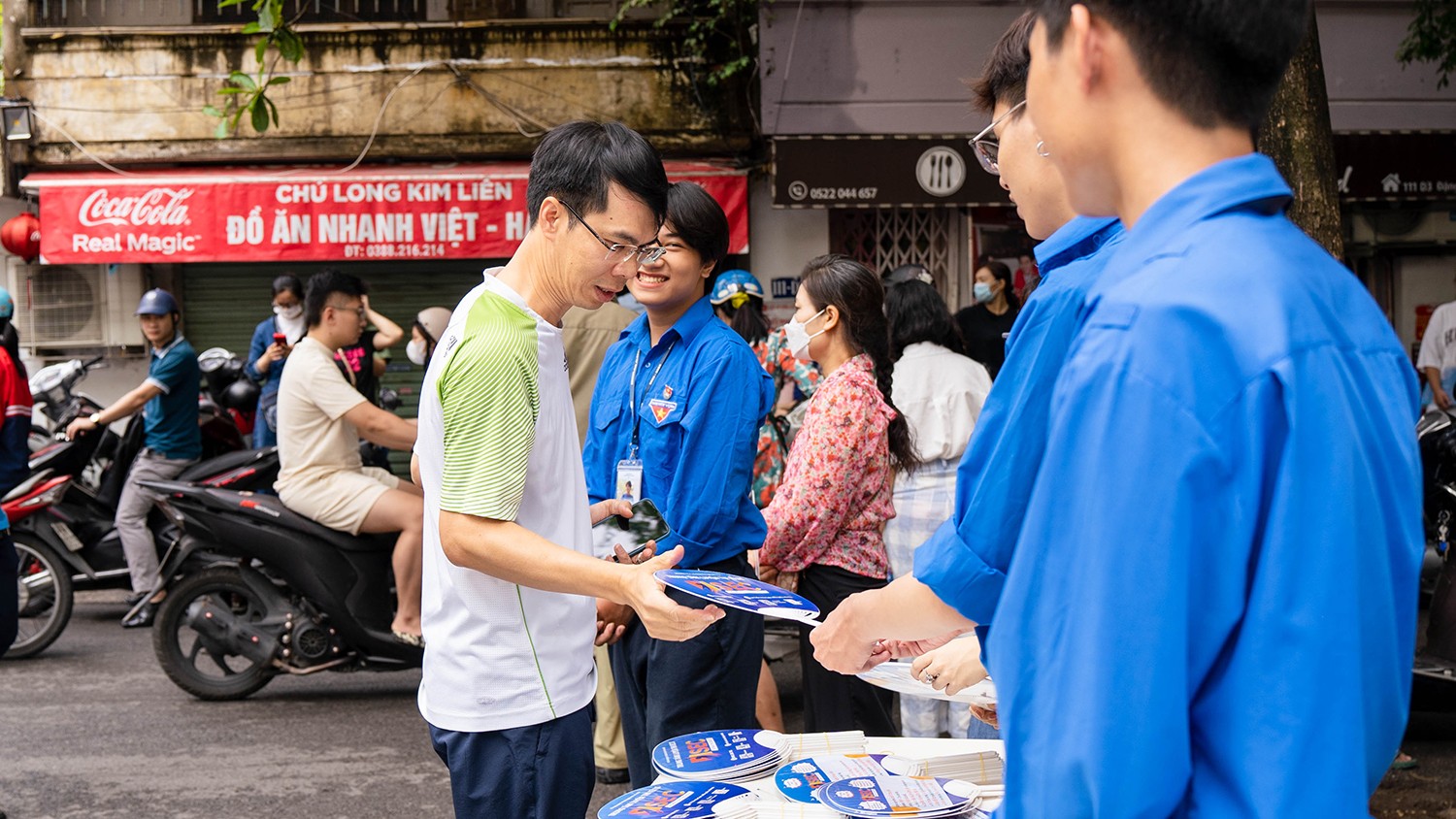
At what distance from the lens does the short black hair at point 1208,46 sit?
115 centimetres

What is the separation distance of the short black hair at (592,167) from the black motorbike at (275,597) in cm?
407

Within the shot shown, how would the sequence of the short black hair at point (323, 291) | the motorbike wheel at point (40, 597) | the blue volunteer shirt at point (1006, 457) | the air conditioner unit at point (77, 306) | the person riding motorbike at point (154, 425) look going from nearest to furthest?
the blue volunteer shirt at point (1006, 457), the short black hair at point (323, 291), the motorbike wheel at point (40, 597), the person riding motorbike at point (154, 425), the air conditioner unit at point (77, 306)

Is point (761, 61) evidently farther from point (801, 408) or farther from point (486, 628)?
point (486, 628)

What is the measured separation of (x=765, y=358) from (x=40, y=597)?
413cm

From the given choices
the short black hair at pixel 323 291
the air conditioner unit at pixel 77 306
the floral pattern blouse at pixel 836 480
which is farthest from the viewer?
the air conditioner unit at pixel 77 306

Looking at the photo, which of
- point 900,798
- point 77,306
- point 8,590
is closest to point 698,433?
point 900,798

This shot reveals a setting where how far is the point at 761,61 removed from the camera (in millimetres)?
10938

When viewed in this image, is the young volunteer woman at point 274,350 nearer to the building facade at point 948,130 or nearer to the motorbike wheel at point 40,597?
the motorbike wheel at point 40,597

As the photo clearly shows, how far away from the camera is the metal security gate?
11.2 m

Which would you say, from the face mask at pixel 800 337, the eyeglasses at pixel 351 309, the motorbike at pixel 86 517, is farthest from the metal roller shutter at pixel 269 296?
the face mask at pixel 800 337

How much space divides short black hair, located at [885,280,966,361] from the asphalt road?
180cm

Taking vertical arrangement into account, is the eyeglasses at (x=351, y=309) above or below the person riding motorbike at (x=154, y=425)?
above

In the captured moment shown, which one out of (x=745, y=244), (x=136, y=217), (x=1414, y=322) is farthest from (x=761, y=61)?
(x=1414, y=322)

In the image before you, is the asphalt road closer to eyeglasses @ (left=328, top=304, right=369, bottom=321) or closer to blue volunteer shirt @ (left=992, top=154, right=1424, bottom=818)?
eyeglasses @ (left=328, top=304, right=369, bottom=321)
